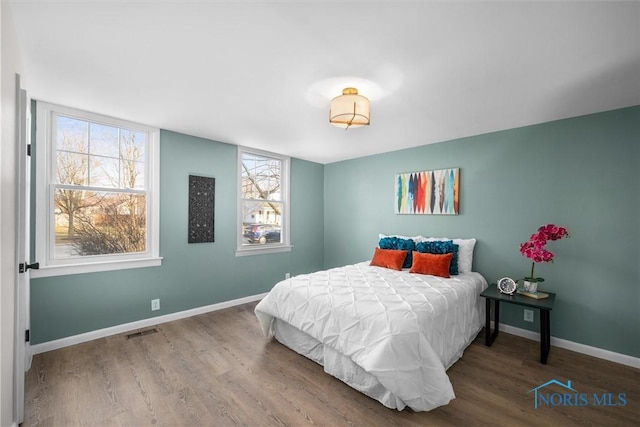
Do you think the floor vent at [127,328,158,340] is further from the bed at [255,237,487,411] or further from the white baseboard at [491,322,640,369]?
the white baseboard at [491,322,640,369]

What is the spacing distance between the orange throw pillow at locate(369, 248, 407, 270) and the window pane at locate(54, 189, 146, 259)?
9.56 feet

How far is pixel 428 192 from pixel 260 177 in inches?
101

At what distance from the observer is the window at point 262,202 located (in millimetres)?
4262

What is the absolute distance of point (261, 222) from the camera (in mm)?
4535

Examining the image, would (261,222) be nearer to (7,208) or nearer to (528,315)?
(7,208)

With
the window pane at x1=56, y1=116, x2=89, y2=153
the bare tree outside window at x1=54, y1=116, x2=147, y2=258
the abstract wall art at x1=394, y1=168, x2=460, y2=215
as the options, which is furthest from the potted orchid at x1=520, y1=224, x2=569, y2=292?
the window pane at x1=56, y1=116, x2=89, y2=153

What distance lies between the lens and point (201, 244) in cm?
374

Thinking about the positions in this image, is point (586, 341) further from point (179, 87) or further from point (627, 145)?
point (179, 87)

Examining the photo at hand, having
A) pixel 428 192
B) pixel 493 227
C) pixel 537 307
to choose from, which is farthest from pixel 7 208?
pixel 493 227

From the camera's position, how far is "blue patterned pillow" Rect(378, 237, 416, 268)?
3.69 m

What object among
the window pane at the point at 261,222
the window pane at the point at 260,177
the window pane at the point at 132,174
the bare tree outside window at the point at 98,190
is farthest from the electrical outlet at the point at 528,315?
the window pane at the point at 132,174

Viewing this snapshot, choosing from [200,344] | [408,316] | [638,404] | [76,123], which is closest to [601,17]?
[408,316]

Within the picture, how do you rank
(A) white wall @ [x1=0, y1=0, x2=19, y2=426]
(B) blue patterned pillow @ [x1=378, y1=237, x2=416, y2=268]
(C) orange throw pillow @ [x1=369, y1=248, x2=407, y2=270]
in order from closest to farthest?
1. (A) white wall @ [x1=0, y1=0, x2=19, y2=426]
2. (C) orange throw pillow @ [x1=369, y1=248, x2=407, y2=270]
3. (B) blue patterned pillow @ [x1=378, y1=237, x2=416, y2=268]

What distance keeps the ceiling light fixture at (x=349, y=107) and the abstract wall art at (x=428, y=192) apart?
1.96 m
